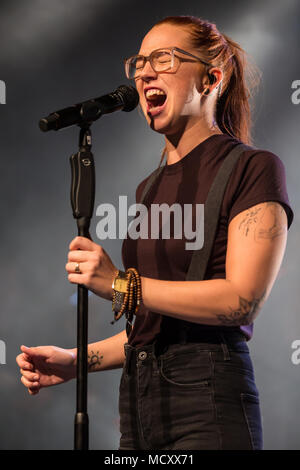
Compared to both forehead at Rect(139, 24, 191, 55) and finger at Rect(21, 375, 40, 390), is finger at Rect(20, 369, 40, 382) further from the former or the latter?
forehead at Rect(139, 24, 191, 55)

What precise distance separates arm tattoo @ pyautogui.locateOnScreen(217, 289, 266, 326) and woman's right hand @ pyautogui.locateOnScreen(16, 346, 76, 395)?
0.50 meters

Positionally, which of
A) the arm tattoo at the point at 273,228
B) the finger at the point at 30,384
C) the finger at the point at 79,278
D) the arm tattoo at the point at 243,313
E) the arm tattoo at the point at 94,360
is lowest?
the finger at the point at 30,384

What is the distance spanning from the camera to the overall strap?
1.41 m

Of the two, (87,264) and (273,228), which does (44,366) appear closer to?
(87,264)

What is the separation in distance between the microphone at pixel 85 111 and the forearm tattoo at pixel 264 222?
389mm

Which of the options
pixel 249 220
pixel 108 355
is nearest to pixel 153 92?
pixel 249 220

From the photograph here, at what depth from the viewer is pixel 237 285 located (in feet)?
4.31

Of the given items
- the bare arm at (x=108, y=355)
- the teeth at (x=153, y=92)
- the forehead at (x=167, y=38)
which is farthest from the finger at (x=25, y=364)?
the forehead at (x=167, y=38)

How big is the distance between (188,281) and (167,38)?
2.28 feet

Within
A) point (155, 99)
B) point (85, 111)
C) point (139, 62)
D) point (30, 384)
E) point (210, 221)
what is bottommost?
point (30, 384)

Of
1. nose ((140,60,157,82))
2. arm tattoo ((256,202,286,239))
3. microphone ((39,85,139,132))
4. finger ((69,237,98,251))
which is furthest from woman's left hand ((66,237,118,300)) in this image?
nose ((140,60,157,82))

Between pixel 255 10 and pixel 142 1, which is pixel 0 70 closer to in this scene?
pixel 142 1

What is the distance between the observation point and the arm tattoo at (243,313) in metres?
1.32

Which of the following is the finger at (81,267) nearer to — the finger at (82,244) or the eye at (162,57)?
the finger at (82,244)
